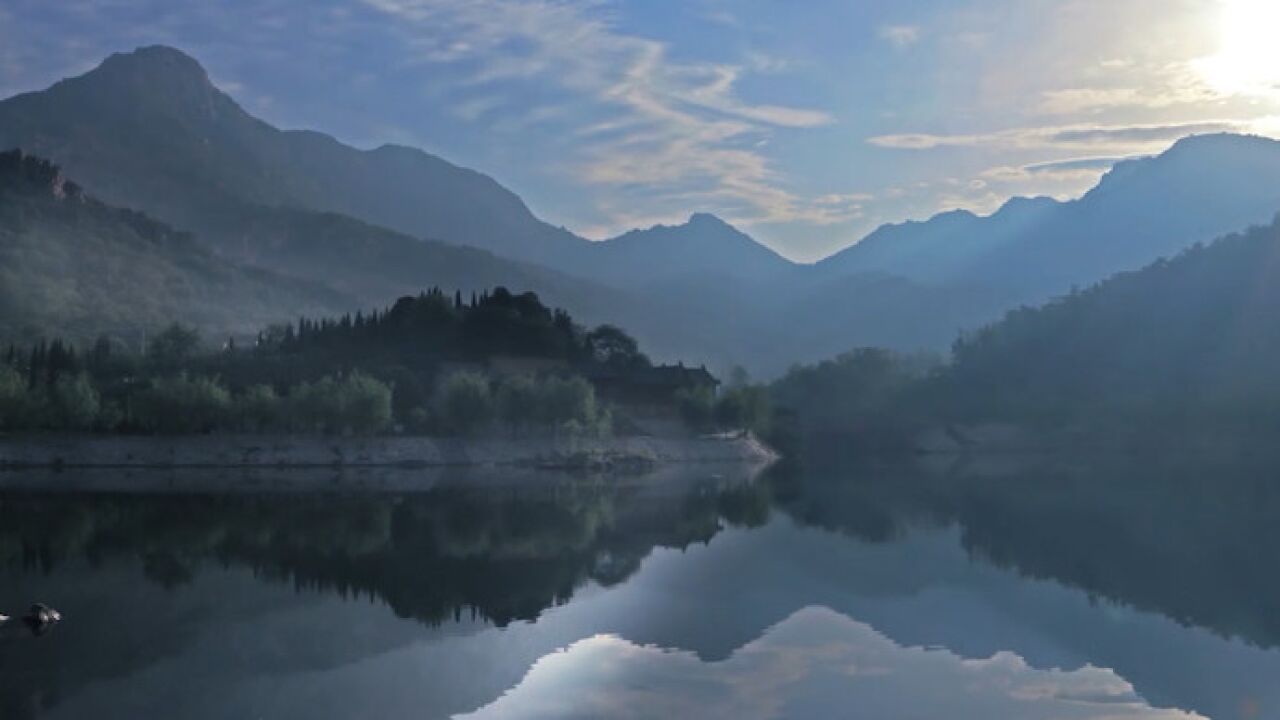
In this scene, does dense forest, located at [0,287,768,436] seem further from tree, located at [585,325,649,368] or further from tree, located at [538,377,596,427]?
tree, located at [585,325,649,368]

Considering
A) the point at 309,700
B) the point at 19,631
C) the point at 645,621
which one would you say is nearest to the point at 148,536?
the point at 19,631

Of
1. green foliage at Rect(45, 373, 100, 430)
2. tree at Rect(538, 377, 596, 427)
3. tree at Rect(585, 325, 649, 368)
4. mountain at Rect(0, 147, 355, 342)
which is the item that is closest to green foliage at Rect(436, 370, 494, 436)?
tree at Rect(538, 377, 596, 427)

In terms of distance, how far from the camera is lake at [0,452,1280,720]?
17312mm

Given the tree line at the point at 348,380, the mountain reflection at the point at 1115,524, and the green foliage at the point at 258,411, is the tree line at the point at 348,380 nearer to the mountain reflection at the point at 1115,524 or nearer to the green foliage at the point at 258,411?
the green foliage at the point at 258,411

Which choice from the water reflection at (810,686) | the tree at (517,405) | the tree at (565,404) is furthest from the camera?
the tree at (565,404)

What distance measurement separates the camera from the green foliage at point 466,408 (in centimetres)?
9112

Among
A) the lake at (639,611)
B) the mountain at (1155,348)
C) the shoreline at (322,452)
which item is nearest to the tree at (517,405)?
the shoreline at (322,452)

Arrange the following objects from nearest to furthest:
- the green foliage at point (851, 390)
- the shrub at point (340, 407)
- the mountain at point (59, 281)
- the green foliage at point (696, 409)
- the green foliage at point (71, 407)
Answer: the green foliage at point (71, 407)
the shrub at point (340, 407)
the green foliage at point (696, 409)
the mountain at point (59, 281)
the green foliage at point (851, 390)

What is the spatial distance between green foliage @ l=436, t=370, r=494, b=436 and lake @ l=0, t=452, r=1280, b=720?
1538 inches

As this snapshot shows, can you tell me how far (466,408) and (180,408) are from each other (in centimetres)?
2016

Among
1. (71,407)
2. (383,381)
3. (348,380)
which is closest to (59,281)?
(383,381)

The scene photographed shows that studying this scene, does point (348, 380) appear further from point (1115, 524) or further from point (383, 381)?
point (1115, 524)

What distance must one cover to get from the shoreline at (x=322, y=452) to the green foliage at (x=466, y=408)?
1267 mm

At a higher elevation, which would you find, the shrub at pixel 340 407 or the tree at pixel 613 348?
the tree at pixel 613 348
